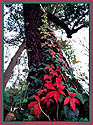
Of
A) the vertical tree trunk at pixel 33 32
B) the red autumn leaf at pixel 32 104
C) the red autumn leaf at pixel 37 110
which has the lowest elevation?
the red autumn leaf at pixel 37 110

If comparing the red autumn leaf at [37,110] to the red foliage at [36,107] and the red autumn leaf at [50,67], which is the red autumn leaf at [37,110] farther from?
the red autumn leaf at [50,67]

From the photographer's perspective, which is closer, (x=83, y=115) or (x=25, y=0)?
(x=83, y=115)

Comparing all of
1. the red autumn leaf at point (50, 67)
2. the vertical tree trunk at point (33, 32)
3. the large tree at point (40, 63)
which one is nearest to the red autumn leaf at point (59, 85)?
the large tree at point (40, 63)

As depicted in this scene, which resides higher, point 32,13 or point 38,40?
point 32,13

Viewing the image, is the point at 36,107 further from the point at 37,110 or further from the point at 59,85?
the point at 59,85

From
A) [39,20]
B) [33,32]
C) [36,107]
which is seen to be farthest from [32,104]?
[39,20]

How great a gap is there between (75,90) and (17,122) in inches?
18.7

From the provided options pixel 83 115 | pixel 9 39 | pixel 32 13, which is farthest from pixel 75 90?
pixel 9 39

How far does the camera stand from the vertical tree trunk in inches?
47.0

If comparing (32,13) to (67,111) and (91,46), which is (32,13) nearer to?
(91,46)

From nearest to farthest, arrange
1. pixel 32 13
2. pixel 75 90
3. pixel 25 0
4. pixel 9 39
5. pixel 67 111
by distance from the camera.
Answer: pixel 67 111, pixel 75 90, pixel 25 0, pixel 32 13, pixel 9 39

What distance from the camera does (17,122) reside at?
0.96m

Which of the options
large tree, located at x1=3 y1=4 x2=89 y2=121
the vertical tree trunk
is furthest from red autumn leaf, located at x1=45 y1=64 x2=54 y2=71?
the vertical tree trunk

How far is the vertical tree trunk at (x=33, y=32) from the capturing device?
3.92 feet
